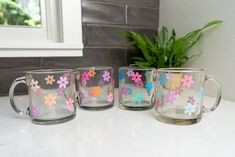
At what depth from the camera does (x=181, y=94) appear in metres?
0.49

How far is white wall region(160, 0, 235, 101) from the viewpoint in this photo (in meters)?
0.69

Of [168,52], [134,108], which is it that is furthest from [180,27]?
[134,108]

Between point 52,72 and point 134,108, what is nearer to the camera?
point 52,72

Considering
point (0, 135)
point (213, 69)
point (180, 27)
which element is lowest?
point (0, 135)

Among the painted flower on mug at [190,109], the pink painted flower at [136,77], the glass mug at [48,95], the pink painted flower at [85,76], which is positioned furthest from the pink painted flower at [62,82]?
the painted flower on mug at [190,109]

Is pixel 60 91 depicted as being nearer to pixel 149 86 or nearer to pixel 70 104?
pixel 70 104

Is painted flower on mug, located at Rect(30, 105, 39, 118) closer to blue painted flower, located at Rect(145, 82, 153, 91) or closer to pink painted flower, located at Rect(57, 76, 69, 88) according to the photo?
pink painted flower, located at Rect(57, 76, 69, 88)

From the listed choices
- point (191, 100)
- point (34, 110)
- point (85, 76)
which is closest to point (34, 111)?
point (34, 110)

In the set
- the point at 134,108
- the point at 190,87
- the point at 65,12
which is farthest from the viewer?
the point at 65,12

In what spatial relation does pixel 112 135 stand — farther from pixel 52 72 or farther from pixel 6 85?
pixel 6 85

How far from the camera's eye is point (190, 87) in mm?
473

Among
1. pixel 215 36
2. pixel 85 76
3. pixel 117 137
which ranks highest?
pixel 215 36

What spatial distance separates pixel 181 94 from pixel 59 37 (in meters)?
0.66

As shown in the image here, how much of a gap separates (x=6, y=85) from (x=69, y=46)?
325 mm
